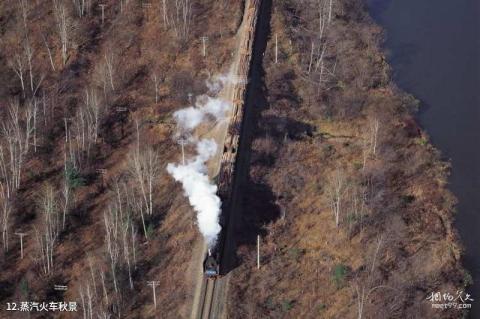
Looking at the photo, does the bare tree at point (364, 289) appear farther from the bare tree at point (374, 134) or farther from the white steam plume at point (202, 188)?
the bare tree at point (374, 134)

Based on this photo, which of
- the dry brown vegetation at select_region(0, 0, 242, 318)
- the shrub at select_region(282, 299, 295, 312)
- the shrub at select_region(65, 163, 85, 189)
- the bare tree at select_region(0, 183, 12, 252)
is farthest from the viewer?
the shrub at select_region(65, 163, 85, 189)

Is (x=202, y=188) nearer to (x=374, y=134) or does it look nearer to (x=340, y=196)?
(x=340, y=196)

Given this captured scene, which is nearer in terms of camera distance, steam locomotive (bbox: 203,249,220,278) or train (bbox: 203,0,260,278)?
steam locomotive (bbox: 203,249,220,278)

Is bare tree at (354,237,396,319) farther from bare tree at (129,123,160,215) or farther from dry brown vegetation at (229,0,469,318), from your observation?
bare tree at (129,123,160,215)

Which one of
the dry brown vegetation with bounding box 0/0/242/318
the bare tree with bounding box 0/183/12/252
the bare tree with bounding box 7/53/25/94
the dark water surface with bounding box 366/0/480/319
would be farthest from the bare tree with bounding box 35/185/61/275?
the dark water surface with bounding box 366/0/480/319

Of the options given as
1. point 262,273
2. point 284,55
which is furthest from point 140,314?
point 284,55

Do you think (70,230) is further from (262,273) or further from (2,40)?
(2,40)

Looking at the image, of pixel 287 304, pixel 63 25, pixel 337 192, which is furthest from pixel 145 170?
pixel 63 25
